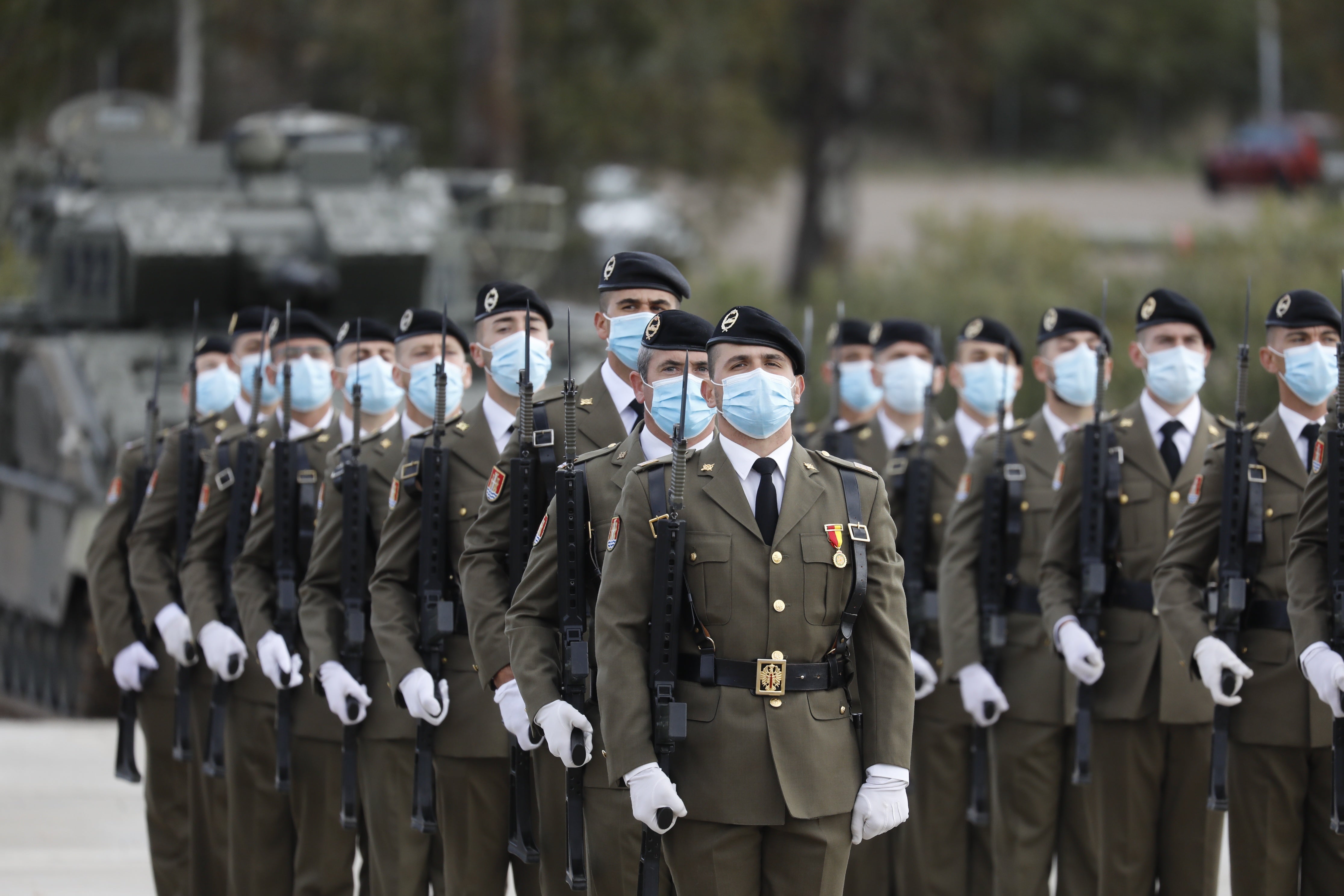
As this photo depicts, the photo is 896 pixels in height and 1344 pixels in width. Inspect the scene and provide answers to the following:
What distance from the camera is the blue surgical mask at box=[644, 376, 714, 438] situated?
16.7 ft

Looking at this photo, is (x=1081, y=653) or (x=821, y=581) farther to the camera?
(x=1081, y=653)

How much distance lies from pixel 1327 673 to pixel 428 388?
9.31 ft

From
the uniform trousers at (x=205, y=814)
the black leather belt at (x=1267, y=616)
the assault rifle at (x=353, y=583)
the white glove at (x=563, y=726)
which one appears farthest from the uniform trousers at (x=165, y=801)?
the black leather belt at (x=1267, y=616)

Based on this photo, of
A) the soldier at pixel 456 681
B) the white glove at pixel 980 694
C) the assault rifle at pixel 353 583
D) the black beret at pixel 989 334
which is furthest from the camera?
the black beret at pixel 989 334

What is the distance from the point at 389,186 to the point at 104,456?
3195mm

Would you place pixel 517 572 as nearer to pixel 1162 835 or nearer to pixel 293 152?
pixel 1162 835

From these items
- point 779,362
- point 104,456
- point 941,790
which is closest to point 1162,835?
point 941,790

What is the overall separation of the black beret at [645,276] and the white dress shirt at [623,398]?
22 centimetres

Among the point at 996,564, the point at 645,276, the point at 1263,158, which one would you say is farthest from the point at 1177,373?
the point at 1263,158

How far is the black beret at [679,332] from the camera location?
16.7 ft

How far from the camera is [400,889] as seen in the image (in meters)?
6.16

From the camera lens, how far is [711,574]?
4520 millimetres

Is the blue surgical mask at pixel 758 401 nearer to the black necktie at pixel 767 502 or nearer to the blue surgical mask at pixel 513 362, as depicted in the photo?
the black necktie at pixel 767 502

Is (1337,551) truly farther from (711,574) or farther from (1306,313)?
(711,574)
